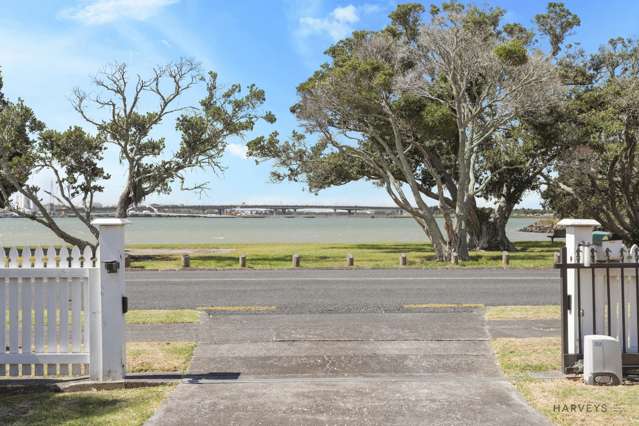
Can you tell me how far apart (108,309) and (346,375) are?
9.37ft

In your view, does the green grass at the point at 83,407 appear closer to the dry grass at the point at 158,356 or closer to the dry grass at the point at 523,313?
the dry grass at the point at 158,356

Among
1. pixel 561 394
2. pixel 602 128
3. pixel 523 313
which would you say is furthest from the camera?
pixel 602 128

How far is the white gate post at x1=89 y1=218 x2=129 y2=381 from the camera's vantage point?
6.66 m

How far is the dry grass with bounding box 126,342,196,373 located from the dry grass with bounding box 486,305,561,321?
5.29 meters

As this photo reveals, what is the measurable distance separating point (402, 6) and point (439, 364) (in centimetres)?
2439

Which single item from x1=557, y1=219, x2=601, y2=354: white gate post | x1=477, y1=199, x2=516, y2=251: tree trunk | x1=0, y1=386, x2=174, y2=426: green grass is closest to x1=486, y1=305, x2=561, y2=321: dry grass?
x1=557, y1=219, x2=601, y2=354: white gate post

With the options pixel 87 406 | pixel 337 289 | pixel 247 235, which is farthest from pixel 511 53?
pixel 247 235

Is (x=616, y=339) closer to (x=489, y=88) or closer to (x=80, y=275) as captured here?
(x=80, y=275)

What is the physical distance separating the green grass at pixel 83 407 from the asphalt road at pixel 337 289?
5341 mm

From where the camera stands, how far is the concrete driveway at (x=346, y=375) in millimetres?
5660

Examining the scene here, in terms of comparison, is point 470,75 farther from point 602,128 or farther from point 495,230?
point 495,230

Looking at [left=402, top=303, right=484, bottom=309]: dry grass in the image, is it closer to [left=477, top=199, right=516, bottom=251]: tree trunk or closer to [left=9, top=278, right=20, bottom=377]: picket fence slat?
[left=9, top=278, right=20, bottom=377]: picket fence slat

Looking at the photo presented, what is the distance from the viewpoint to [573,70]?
3105cm

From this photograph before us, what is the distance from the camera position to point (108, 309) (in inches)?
263
